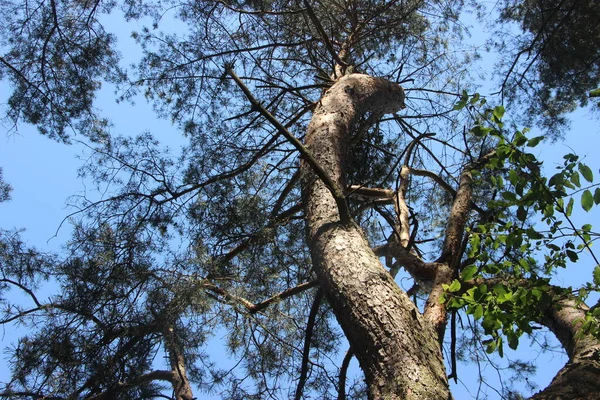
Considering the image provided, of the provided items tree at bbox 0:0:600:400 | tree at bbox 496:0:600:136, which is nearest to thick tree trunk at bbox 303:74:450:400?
tree at bbox 0:0:600:400

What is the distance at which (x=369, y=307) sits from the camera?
1501 millimetres

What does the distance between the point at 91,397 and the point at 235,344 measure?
28.6 inches

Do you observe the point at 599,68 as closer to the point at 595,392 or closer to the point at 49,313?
the point at 595,392

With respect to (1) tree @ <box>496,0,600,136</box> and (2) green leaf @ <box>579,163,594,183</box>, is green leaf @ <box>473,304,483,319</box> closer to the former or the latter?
(2) green leaf @ <box>579,163,594,183</box>

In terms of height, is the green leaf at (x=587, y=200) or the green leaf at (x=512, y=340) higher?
the green leaf at (x=587, y=200)

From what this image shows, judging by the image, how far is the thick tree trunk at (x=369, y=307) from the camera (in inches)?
51.4

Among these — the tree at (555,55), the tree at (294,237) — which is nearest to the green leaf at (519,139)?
the tree at (294,237)

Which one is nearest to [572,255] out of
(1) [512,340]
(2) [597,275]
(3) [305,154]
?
(2) [597,275]

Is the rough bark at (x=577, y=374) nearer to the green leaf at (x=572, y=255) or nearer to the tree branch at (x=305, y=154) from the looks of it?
the green leaf at (x=572, y=255)

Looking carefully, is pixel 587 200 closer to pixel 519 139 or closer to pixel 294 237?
pixel 519 139

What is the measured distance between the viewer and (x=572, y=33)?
12.1 feet

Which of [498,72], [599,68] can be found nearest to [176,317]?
[498,72]

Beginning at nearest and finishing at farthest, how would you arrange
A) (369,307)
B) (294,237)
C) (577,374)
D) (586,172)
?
(586,172)
(577,374)
(369,307)
(294,237)

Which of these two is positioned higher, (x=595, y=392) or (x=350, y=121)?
(x=350, y=121)
